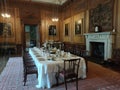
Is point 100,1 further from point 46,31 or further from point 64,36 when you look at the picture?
point 46,31

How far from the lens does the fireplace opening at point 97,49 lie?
6.68 m

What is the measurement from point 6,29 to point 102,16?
7.78 m

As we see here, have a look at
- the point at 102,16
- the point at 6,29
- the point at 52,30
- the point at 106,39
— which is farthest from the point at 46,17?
the point at 106,39

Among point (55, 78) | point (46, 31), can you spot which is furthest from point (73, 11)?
point (55, 78)

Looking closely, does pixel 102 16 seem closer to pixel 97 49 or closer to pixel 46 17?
pixel 97 49

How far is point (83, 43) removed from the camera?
8172 millimetres

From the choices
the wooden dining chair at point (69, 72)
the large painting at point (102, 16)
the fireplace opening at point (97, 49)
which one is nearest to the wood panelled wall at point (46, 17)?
the large painting at point (102, 16)

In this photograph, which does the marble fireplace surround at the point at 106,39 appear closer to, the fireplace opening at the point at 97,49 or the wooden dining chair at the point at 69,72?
the fireplace opening at the point at 97,49

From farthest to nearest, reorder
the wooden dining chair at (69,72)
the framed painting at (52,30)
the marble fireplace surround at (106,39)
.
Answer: the framed painting at (52,30) < the marble fireplace surround at (106,39) < the wooden dining chair at (69,72)

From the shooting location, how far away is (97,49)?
714 centimetres

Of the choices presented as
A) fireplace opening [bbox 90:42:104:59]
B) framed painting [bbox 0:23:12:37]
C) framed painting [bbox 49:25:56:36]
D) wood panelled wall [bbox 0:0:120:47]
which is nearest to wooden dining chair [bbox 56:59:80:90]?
fireplace opening [bbox 90:42:104:59]

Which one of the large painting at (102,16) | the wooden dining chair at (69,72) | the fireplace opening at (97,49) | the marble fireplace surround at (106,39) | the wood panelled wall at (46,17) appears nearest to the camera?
the wooden dining chair at (69,72)

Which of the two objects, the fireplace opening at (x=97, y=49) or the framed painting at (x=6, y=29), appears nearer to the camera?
the fireplace opening at (x=97, y=49)

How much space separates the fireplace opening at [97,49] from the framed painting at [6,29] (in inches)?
276
